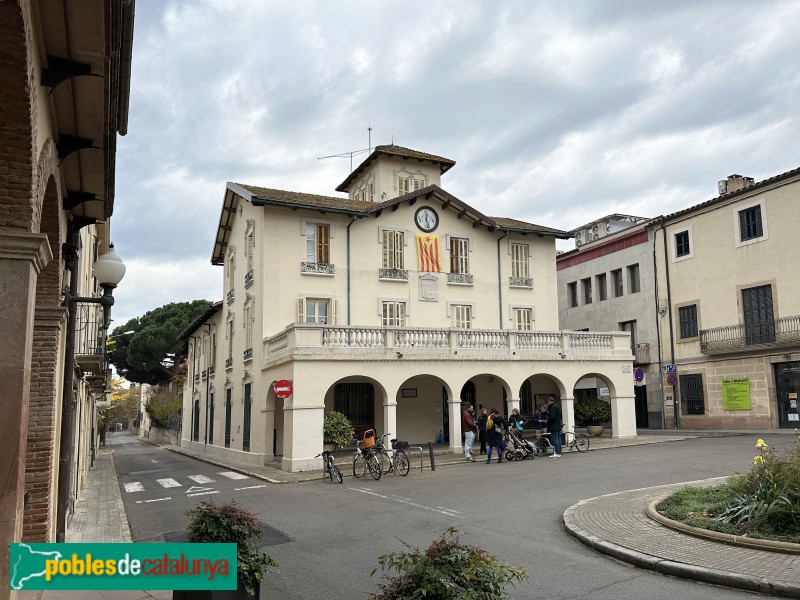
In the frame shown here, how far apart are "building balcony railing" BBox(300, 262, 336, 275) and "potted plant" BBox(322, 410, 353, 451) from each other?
663 centimetres

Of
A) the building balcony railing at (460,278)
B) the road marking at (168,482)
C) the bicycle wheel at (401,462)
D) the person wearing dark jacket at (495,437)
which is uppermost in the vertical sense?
the building balcony railing at (460,278)

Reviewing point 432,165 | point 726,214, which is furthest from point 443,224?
point 726,214

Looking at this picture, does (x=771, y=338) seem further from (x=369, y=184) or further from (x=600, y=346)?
(x=369, y=184)

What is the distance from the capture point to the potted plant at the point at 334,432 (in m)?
21.2

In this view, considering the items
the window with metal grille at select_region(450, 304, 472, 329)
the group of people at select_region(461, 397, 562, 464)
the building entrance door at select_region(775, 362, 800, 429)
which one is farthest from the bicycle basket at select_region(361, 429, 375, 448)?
the building entrance door at select_region(775, 362, 800, 429)

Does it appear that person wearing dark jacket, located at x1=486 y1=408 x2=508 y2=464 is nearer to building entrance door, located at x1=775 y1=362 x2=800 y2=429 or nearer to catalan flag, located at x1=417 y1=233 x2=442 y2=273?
catalan flag, located at x1=417 y1=233 x2=442 y2=273

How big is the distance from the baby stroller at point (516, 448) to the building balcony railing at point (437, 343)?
4008mm

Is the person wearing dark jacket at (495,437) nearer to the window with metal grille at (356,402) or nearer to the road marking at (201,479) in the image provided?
the window with metal grille at (356,402)

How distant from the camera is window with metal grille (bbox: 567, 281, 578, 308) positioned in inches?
1642

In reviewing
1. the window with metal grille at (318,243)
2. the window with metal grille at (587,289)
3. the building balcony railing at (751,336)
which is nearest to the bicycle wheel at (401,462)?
the window with metal grille at (318,243)

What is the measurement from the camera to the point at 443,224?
95.7 ft

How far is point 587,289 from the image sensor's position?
40938mm

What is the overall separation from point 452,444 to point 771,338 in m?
15.5

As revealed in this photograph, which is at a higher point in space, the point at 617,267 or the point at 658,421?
the point at 617,267
